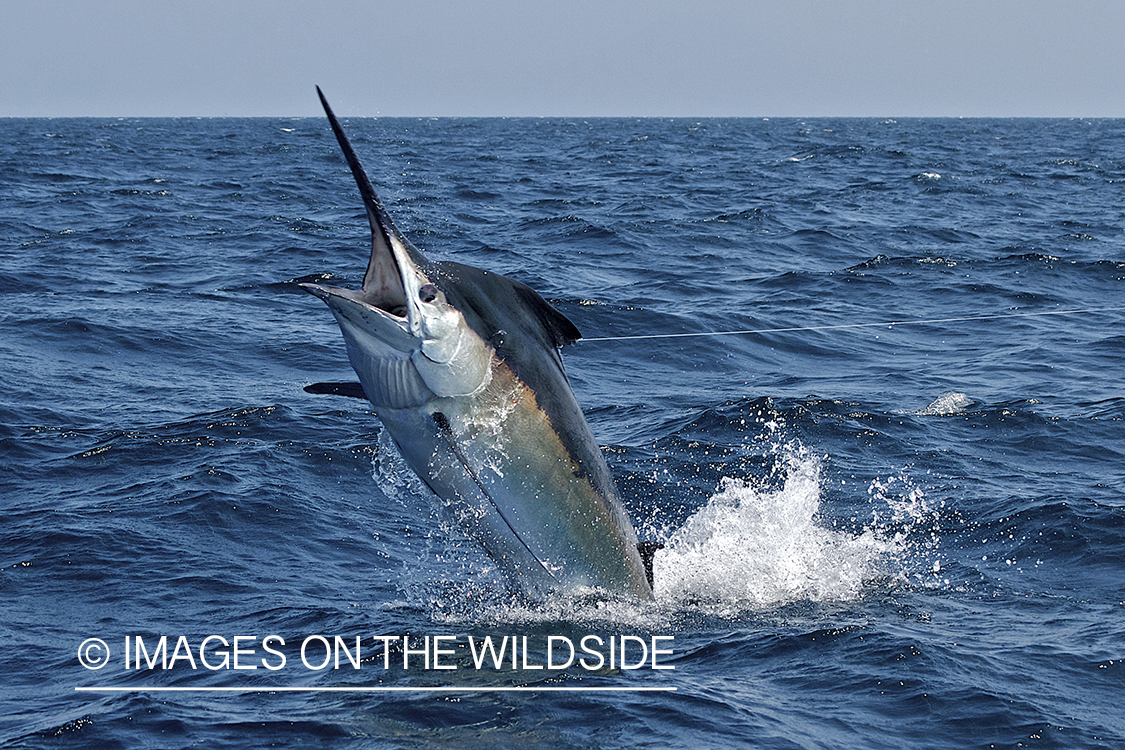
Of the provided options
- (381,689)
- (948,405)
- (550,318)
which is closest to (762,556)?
(550,318)

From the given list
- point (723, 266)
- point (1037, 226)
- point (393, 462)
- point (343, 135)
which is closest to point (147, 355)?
point (393, 462)

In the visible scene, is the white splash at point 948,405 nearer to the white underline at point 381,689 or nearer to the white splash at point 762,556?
the white splash at point 762,556

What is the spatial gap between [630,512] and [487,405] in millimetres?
4143

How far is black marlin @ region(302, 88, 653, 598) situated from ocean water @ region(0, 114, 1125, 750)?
544 millimetres

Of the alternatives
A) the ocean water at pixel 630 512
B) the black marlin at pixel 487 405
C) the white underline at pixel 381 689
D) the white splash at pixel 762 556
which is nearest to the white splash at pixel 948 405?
the ocean water at pixel 630 512

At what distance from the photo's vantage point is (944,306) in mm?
17828

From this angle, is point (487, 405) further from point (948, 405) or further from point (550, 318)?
point (948, 405)

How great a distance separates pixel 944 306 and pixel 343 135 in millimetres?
14587

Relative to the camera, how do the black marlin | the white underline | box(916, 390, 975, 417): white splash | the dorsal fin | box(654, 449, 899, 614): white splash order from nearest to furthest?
the black marlin → the dorsal fin → the white underline → box(654, 449, 899, 614): white splash → box(916, 390, 975, 417): white splash

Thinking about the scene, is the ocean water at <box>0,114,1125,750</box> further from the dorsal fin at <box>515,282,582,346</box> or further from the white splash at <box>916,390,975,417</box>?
the dorsal fin at <box>515,282,582,346</box>

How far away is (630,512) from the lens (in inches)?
368

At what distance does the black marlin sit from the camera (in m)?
5.04

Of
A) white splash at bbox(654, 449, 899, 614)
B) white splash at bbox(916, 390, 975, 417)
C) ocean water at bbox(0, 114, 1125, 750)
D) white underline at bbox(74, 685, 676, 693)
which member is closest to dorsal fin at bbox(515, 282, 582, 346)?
ocean water at bbox(0, 114, 1125, 750)

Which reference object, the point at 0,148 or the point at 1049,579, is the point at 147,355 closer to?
the point at 1049,579
